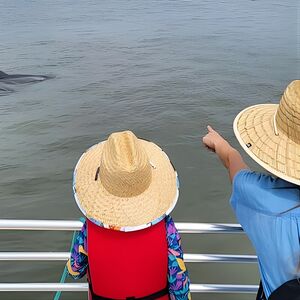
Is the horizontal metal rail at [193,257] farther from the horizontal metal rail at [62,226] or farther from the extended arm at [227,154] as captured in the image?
the extended arm at [227,154]

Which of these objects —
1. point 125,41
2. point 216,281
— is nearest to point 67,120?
point 216,281

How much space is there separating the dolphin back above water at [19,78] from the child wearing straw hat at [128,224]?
49.9 ft

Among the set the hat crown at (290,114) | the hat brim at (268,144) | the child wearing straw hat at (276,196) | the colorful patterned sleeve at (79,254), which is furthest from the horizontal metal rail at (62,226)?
the hat crown at (290,114)

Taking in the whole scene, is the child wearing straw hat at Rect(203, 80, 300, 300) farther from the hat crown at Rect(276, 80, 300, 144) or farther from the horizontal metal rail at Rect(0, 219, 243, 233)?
the horizontal metal rail at Rect(0, 219, 243, 233)

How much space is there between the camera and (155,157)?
2.17m

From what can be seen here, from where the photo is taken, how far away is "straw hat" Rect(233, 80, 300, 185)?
5.24 feet

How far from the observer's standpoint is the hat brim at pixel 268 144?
5.24 ft

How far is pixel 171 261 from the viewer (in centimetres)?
213

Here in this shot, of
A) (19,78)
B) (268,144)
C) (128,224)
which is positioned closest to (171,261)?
(128,224)

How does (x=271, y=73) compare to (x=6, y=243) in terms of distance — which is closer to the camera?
(x=6, y=243)

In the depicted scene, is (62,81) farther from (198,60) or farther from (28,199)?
(28,199)

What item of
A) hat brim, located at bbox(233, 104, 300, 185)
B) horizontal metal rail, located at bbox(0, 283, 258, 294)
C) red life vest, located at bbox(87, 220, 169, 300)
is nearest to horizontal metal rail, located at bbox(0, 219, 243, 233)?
red life vest, located at bbox(87, 220, 169, 300)

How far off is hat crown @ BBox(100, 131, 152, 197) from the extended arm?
425mm

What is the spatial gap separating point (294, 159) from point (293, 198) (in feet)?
0.48
